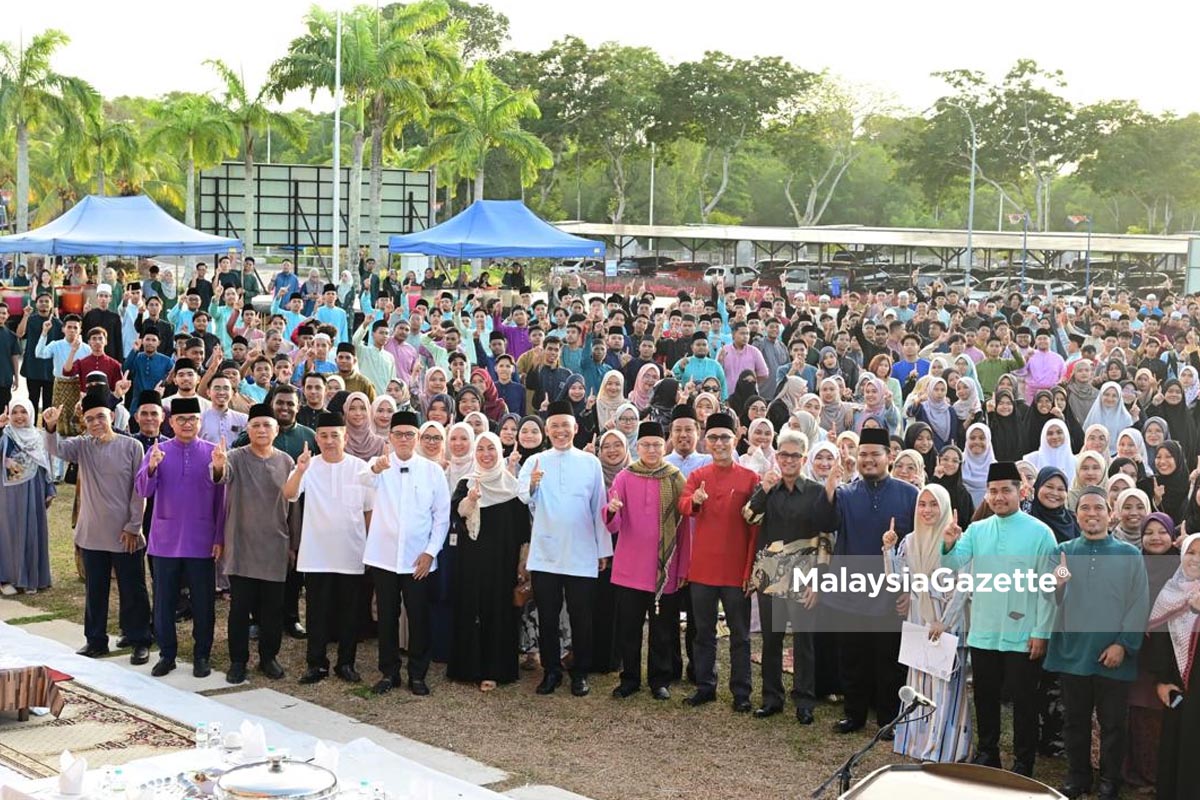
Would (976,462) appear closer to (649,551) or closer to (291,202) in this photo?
(649,551)

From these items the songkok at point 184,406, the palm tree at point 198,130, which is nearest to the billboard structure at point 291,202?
the palm tree at point 198,130

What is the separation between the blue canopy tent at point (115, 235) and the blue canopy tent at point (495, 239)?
3195 millimetres

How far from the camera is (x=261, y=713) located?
8.02 m

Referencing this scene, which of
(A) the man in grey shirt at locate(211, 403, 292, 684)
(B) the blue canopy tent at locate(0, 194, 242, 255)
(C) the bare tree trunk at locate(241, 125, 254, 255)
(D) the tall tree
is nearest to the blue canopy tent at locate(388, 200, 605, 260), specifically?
(B) the blue canopy tent at locate(0, 194, 242, 255)

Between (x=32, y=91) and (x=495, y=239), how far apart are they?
25.1 meters

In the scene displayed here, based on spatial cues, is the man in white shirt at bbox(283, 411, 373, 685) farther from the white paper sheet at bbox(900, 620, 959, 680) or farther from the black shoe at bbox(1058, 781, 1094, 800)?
the black shoe at bbox(1058, 781, 1094, 800)

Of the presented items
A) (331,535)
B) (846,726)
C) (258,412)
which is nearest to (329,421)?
(258,412)

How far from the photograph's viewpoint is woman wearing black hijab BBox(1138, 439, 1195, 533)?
10148 millimetres

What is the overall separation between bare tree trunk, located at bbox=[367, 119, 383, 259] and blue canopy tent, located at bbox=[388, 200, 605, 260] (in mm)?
14630

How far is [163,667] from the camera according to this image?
8758 millimetres

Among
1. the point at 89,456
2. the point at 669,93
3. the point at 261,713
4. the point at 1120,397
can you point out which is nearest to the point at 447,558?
the point at 261,713

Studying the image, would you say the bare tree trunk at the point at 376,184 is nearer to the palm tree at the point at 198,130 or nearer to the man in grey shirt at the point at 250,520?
the palm tree at the point at 198,130

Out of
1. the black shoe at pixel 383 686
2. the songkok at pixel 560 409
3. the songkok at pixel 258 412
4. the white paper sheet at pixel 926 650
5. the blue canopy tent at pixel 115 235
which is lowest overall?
the black shoe at pixel 383 686

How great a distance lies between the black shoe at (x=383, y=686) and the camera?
8523mm
